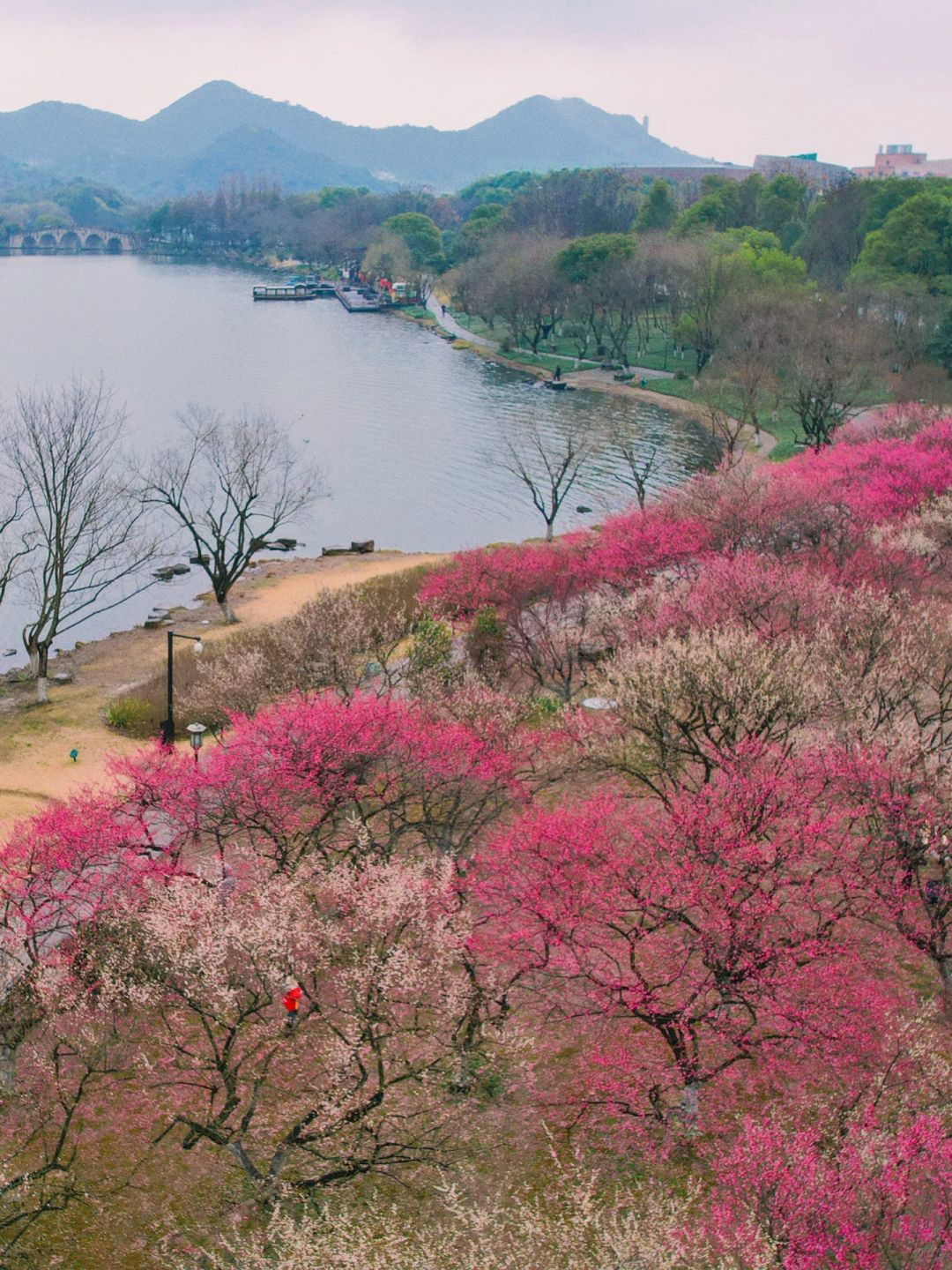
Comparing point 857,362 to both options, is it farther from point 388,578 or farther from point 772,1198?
point 772,1198

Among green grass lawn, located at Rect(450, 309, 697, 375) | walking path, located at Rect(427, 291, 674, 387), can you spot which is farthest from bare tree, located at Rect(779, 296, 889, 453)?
green grass lawn, located at Rect(450, 309, 697, 375)

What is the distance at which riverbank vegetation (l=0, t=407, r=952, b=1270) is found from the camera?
1703 cm

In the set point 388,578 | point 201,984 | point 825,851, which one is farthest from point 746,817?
point 388,578

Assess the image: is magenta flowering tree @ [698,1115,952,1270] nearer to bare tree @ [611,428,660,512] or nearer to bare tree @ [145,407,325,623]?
bare tree @ [145,407,325,623]

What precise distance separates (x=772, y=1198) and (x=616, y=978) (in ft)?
15.8

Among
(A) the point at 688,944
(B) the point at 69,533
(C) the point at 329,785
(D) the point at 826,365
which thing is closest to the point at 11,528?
(B) the point at 69,533

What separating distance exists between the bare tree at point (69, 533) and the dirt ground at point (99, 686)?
139 cm

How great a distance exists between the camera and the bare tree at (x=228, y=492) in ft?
159

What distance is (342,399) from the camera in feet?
290

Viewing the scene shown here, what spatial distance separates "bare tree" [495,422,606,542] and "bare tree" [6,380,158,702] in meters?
22.0

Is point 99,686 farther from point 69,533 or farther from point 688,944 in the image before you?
point 688,944

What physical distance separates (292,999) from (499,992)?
13.6ft

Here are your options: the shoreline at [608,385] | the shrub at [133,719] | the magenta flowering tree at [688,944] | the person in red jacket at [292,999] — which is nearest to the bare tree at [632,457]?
the shoreline at [608,385]

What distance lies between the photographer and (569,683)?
3597 centimetres
